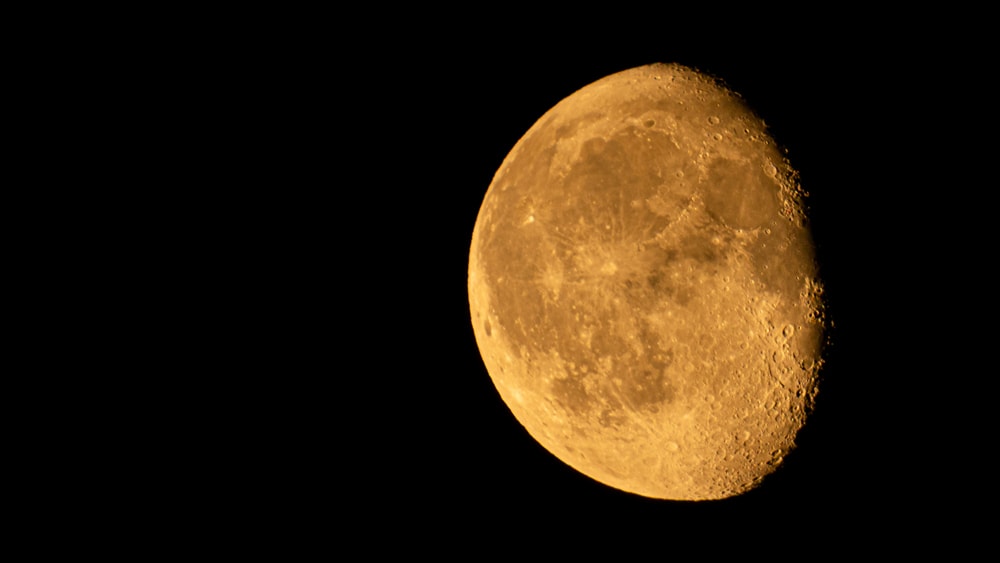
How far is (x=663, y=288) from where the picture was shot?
186 cm

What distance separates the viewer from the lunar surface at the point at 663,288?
6.00 feet

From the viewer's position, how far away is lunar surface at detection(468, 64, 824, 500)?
6.00 feet

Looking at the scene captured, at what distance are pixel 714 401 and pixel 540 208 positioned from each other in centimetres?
83

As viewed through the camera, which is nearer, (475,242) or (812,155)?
(812,155)

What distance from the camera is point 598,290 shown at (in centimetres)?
194

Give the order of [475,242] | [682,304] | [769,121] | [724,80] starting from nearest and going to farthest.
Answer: [682,304], [769,121], [724,80], [475,242]

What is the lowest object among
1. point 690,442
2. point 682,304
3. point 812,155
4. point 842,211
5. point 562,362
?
point 690,442

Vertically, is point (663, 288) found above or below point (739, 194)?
below

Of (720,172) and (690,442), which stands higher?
(720,172)

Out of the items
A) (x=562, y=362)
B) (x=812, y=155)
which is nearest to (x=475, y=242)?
(x=562, y=362)

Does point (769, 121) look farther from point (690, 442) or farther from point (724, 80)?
point (690, 442)

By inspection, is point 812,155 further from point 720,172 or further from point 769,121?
point 720,172

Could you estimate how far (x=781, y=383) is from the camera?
6.23ft

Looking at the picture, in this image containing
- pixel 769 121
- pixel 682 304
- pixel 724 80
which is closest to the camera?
pixel 682 304
